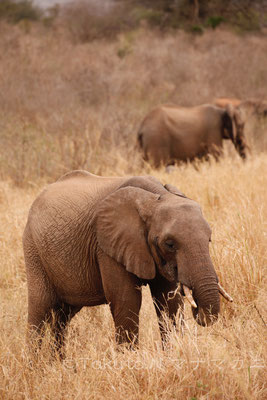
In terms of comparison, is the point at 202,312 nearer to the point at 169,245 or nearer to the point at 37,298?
the point at 169,245

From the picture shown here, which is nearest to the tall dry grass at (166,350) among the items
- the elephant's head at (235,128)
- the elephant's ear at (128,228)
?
the elephant's ear at (128,228)

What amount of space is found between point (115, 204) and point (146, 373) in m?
0.86

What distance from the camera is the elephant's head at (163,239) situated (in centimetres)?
271

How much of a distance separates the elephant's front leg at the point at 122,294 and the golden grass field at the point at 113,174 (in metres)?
0.14

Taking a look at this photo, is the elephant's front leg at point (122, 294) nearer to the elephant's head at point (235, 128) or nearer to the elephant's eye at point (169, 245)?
the elephant's eye at point (169, 245)

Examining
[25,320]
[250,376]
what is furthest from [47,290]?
[250,376]

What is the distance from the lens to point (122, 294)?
9.96 feet

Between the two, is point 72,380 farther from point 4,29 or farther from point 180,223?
point 4,29

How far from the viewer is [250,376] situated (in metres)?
2.65

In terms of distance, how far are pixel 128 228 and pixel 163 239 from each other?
0.27 m

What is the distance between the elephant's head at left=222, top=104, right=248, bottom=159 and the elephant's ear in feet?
23.3

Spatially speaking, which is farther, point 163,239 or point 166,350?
point 166,350

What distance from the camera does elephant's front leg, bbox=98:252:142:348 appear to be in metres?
3.04

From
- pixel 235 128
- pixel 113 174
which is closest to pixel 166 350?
pixel 113 174
